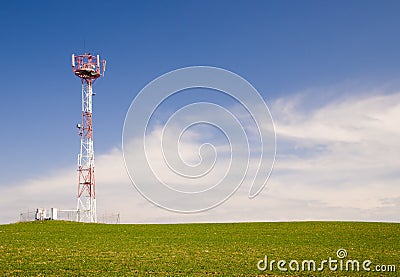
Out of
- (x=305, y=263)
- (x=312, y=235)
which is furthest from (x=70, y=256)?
(x=312, y=235)

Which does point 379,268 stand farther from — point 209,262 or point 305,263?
point 209,262

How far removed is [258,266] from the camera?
95.4 feet

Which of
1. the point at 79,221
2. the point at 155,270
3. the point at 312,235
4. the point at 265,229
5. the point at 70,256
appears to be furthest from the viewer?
the point at 79,221

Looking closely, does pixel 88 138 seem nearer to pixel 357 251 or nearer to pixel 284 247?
pixel 284 247

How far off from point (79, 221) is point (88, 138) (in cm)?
1196

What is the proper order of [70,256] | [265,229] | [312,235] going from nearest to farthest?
[70,256], [312,235], [265,229]

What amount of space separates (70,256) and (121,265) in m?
5.38

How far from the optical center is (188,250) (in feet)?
118

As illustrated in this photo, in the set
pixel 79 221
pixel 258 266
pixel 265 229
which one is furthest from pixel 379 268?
pixel 79 221

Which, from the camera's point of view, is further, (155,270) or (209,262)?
(209,262)

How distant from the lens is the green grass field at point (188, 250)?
27.7 meters

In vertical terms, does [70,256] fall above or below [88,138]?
below

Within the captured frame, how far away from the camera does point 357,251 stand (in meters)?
36.4

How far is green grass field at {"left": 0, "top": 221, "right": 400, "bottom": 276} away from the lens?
90.9ft
